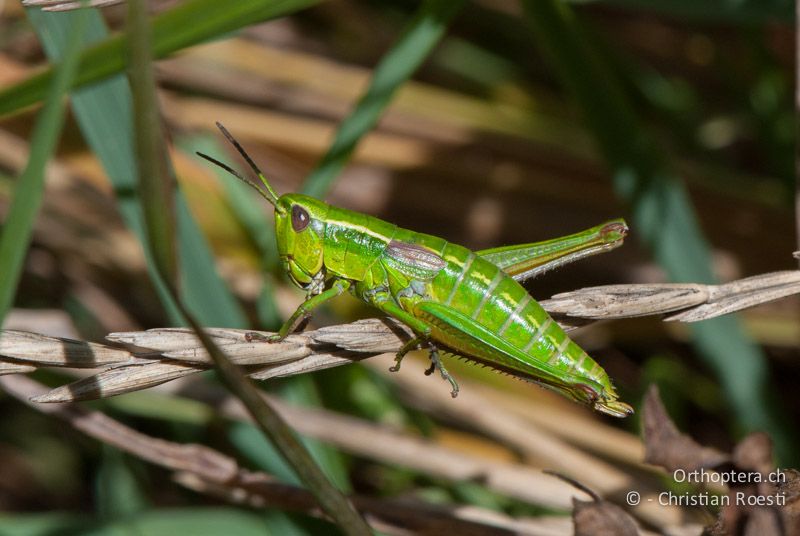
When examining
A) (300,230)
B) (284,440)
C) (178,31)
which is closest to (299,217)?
(300,230)

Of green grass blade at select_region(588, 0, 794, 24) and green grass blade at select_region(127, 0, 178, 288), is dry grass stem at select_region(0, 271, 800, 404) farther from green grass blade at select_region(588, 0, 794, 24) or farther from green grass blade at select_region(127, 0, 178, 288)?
green grass blade at select_region(588, 0, 794, 24)

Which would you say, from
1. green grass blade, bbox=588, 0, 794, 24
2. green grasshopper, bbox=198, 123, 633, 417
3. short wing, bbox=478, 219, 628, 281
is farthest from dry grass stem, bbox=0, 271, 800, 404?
green grass blade, bbox=588, 0, 794, 24

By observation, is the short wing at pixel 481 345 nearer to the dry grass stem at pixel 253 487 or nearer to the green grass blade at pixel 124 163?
the dry grass stem at pixel 253 487

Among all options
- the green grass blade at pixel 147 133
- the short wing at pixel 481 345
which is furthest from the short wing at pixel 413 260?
the green grass blade at pixel 147 133

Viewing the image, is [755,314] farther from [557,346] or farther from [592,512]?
[592,512]

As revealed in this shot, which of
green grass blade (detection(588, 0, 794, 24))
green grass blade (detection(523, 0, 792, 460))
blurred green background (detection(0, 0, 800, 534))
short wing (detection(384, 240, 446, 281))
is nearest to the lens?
short wing (detection(384, 240, 446, 281))

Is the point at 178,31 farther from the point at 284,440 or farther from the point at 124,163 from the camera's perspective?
the point at 284,440
